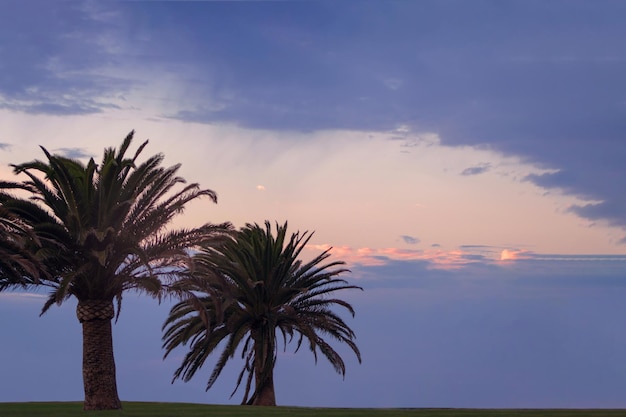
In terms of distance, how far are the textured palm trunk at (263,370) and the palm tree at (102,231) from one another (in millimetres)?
10444

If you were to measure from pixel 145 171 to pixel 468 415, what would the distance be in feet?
47.8

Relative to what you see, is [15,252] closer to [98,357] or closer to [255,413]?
[98,357]

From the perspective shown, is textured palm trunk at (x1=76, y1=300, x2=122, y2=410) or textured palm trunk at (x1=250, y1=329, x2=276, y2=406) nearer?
textured palm trunk at (x1=76, y1=300, x2=122, y2=410)

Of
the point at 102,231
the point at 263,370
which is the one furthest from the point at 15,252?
the point at 263,370

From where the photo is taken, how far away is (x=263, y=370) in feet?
131

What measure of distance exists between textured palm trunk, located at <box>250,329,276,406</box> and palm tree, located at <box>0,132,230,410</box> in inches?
411

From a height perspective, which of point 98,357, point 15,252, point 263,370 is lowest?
point 98,357

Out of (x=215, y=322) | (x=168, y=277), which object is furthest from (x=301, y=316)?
(x=168, y=277)

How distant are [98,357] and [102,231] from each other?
15.7 feet

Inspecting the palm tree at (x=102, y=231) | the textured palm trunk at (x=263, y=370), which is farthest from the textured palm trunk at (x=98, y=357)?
the textured palm trunk at (x=263, y=370)

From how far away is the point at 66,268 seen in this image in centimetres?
3058

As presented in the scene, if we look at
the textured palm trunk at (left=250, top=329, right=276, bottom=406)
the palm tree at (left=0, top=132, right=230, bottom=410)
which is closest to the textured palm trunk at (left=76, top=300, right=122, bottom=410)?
the palm tree at (left=0, top=132, right=230, bottom=410)

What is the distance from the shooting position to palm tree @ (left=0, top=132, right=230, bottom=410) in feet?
96.7

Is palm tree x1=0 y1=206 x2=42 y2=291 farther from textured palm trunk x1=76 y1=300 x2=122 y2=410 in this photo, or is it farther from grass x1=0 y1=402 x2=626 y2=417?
grass x1=0 y1=402 x2=626 y2=417
